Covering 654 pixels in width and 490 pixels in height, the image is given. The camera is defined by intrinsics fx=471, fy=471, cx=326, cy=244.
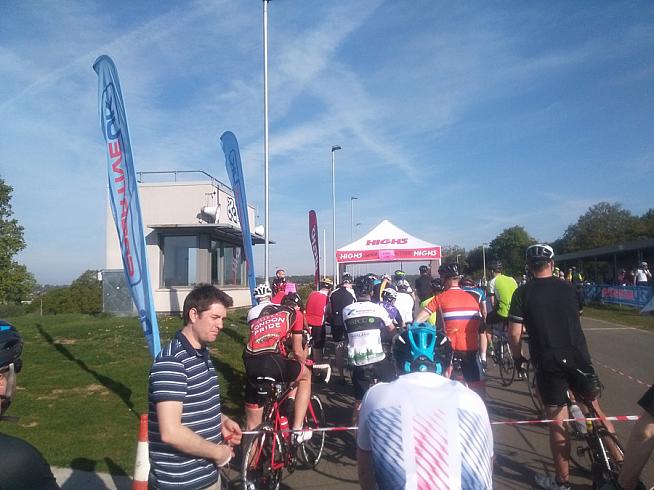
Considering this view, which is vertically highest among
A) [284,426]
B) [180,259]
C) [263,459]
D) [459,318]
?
[180,259]

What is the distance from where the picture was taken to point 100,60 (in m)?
5.78

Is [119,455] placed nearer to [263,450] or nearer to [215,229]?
[263,450]

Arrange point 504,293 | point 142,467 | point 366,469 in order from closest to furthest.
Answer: point 366,469, point 142,467, point 504,293

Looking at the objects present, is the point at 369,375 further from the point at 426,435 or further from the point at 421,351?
the point at 426,435

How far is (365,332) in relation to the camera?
5.19 meters

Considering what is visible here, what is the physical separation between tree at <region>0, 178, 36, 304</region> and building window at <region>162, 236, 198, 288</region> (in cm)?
2901

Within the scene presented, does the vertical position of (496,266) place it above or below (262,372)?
above

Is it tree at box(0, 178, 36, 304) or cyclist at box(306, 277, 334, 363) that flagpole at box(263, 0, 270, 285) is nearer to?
cyclist at box(306, 277, 334, 363)

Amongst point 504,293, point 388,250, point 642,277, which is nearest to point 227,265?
point 388,250

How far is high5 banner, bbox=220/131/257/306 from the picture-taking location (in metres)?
9.99

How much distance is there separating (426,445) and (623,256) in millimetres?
40350

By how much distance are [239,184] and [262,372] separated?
261 inches

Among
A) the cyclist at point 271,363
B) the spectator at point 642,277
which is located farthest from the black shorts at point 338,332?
the spectator at point 642,277

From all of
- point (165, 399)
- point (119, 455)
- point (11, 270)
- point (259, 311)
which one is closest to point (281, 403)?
point (259, 311)
